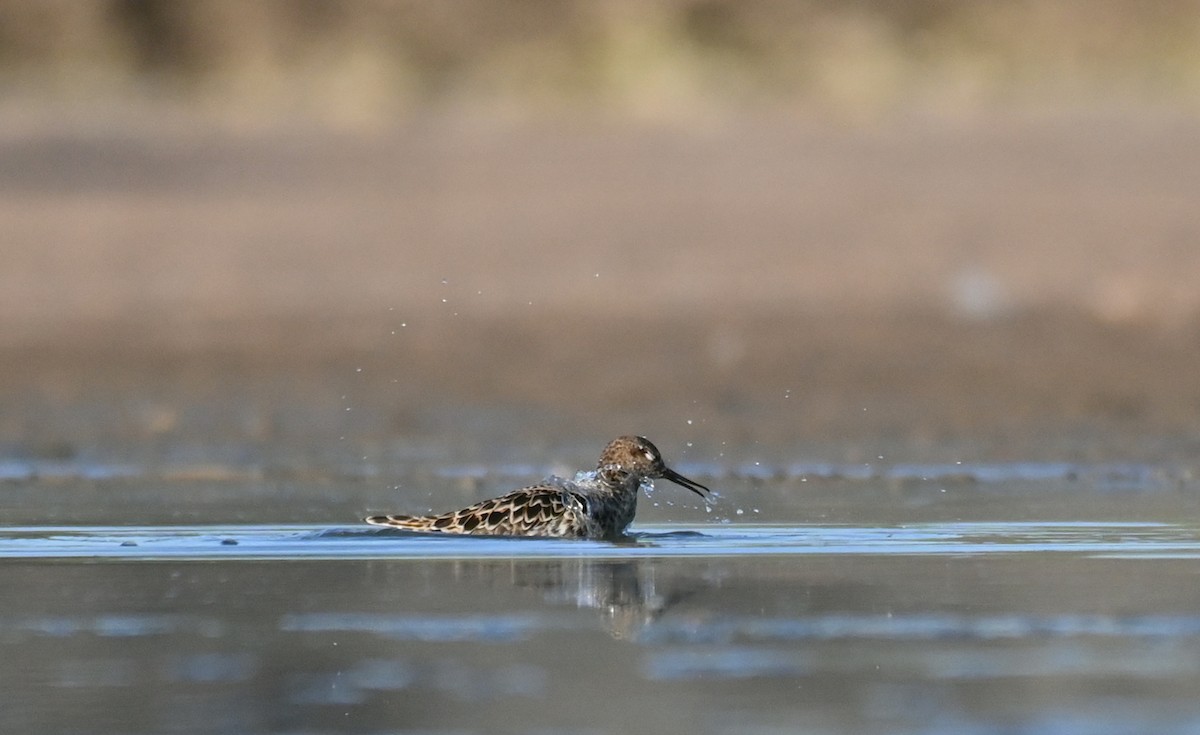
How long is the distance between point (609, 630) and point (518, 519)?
264cm

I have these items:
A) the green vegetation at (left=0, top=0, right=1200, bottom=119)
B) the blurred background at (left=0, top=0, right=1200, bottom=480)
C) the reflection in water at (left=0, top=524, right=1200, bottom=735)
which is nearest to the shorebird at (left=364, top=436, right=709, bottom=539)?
the reflection in water at (left=0, top=524, right=1200, bottom=735)

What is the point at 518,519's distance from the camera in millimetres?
10438

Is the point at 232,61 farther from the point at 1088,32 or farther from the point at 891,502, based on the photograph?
the point at 891,502

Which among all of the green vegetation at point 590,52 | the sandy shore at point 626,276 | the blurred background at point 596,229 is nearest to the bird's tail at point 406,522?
the blurred background at point 596,229

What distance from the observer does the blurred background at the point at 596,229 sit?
1664cm

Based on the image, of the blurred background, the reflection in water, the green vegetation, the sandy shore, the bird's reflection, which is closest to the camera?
the reflection in water

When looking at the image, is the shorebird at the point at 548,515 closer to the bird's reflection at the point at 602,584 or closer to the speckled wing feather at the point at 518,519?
the speckled wing feather at the point at 518,519

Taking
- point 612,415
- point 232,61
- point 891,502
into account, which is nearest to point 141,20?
point 232,61

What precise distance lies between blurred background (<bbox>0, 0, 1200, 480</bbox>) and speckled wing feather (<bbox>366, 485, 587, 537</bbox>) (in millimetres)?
3649

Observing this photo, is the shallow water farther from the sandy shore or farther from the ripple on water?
the sandy shore

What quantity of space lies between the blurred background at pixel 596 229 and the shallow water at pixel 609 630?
13.8ft

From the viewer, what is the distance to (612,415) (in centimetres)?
1653

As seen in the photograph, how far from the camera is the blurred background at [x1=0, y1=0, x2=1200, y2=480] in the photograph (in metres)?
16.6

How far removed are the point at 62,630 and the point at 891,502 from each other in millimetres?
4694
